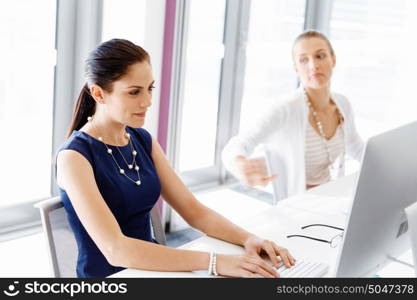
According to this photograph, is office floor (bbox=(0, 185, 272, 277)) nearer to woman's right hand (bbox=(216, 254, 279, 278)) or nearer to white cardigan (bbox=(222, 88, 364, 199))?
woman's right hand (bbox=(216, 254, 279, 278))

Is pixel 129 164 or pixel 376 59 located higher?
pixel 376 59

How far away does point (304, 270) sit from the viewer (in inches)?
64.0

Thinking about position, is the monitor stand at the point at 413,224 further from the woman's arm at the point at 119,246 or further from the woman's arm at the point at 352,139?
the woman's arm at the point at 352,139

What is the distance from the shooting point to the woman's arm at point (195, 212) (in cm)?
180

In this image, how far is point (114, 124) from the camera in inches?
74.4

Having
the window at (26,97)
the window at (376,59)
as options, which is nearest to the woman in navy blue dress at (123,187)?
the window at (26,97)

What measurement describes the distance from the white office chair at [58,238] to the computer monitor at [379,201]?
2.60ft

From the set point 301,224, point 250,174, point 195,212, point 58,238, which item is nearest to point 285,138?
point 250,174

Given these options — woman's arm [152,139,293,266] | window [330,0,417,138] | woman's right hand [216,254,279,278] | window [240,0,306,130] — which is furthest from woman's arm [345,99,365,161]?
window [330,0,417,138]

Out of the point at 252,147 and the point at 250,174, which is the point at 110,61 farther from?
the point at 252,147

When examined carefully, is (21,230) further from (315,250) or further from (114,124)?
(315,250)

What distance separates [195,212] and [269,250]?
1.24 ft

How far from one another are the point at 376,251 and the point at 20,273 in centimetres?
191

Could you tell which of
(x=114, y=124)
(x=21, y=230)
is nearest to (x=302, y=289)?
(x=114, y=124)
